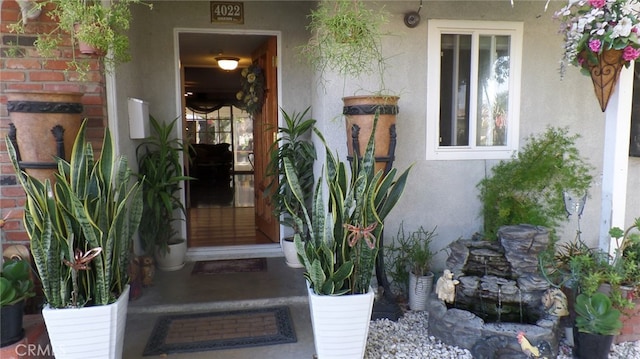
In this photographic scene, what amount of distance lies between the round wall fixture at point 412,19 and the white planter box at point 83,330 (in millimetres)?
2780

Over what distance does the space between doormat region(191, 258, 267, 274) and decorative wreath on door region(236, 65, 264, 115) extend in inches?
67.0

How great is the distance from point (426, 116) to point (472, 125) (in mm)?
430

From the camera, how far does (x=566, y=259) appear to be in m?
3.04

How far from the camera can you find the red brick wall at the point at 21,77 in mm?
2656

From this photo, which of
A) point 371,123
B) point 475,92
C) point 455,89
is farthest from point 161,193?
point 475,92

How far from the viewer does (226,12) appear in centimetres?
404

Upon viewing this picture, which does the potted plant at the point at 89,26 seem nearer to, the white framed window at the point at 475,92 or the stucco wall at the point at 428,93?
the stucco wall at the point at 428,93

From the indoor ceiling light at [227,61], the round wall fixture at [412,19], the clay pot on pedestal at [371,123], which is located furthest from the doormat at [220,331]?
the indoor ceiling light at [227,61]

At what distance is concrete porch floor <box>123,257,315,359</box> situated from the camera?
260 centimetres

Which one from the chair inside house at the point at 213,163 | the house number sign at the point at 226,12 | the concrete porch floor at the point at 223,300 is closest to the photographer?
the concrete porch floor at the point at 223,300

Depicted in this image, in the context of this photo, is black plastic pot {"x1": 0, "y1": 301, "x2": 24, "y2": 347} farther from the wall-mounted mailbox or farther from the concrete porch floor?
the wall-mounted mailbox

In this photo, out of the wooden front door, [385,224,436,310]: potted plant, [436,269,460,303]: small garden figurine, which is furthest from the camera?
the wooden front door

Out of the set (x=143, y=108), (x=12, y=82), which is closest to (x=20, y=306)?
(x=12, y=82)

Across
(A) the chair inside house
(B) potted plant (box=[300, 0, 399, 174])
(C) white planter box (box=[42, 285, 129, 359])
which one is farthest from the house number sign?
(A) the chair inside house
